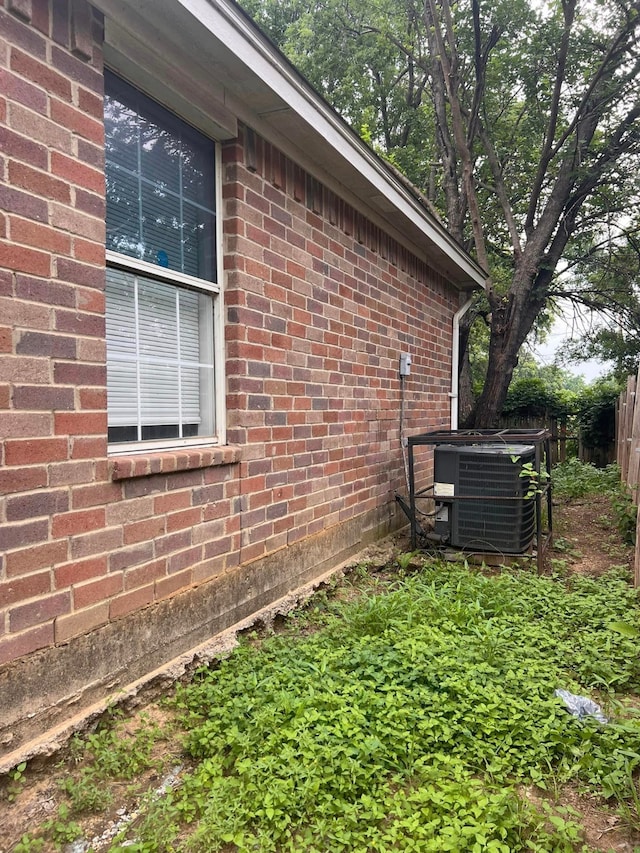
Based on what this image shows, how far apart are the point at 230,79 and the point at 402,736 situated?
3.40 meters

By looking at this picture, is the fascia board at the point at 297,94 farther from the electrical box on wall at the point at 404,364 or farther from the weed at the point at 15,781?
the weed at the point at 15,781

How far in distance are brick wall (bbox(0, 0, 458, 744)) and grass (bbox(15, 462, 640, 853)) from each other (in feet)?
1.90

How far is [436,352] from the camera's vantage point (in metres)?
7.15

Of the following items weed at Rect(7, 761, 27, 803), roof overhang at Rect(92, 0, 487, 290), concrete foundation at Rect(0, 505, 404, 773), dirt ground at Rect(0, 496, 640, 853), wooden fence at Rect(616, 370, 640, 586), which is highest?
roof overhang at Rect(92, 0, 487, 290)

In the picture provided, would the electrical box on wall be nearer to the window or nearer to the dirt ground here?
the window

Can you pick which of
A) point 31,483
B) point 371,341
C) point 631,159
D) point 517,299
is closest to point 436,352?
point 371,341

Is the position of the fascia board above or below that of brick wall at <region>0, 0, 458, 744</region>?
above

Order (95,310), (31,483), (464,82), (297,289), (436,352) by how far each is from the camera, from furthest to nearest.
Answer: (464,82) < (436,352) < (297,289) < (95,310) < (31,483)

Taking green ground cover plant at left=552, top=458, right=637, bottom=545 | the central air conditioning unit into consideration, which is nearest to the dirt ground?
the central air conditioning unit

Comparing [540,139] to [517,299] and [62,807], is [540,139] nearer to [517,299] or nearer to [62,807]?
[517,299]

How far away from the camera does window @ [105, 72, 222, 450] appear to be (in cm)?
270

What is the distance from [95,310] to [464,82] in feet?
39.2

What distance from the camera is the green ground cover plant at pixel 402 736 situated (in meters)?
1.92

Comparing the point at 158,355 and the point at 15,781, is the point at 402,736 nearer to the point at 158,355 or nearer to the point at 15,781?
the point at 15,781
